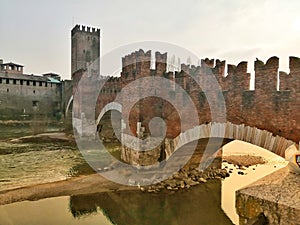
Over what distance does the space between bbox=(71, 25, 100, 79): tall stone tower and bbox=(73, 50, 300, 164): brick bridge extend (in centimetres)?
3459

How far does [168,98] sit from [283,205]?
10.2 metres

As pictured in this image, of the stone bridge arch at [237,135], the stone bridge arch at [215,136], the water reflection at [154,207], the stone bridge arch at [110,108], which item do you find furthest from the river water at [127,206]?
the stone bridge arch at [110,108]

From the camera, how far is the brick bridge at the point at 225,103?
7203mm

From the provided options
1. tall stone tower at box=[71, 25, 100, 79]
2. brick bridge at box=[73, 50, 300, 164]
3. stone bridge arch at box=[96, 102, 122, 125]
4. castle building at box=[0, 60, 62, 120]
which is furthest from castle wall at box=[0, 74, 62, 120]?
brick bridge at box=[73, 50, 300, 164]

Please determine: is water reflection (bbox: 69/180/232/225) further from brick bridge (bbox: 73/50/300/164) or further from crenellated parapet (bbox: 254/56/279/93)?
crenellated parapet (bbox: 254/56/279/93)

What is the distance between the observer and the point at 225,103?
897cm

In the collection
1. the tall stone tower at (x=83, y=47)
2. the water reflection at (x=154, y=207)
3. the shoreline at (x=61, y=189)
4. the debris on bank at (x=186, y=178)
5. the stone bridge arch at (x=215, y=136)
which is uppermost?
the tall stone tower at (x=83, y=47)

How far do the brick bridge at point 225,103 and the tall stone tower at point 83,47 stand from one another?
34.6 meters

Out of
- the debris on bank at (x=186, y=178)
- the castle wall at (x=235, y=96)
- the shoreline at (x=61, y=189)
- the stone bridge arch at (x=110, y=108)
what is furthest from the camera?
the stone bridge arch at (x=110, y=108)

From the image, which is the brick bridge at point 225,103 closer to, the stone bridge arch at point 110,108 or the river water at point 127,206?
the river water at point 127,206

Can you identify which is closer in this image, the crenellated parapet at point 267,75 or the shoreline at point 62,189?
the crenellated parapet at point 267,75

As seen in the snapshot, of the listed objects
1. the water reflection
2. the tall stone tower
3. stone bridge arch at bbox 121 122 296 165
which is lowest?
the water reflection

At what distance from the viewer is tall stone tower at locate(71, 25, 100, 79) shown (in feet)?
150

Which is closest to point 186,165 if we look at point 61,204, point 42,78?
point 61,204
